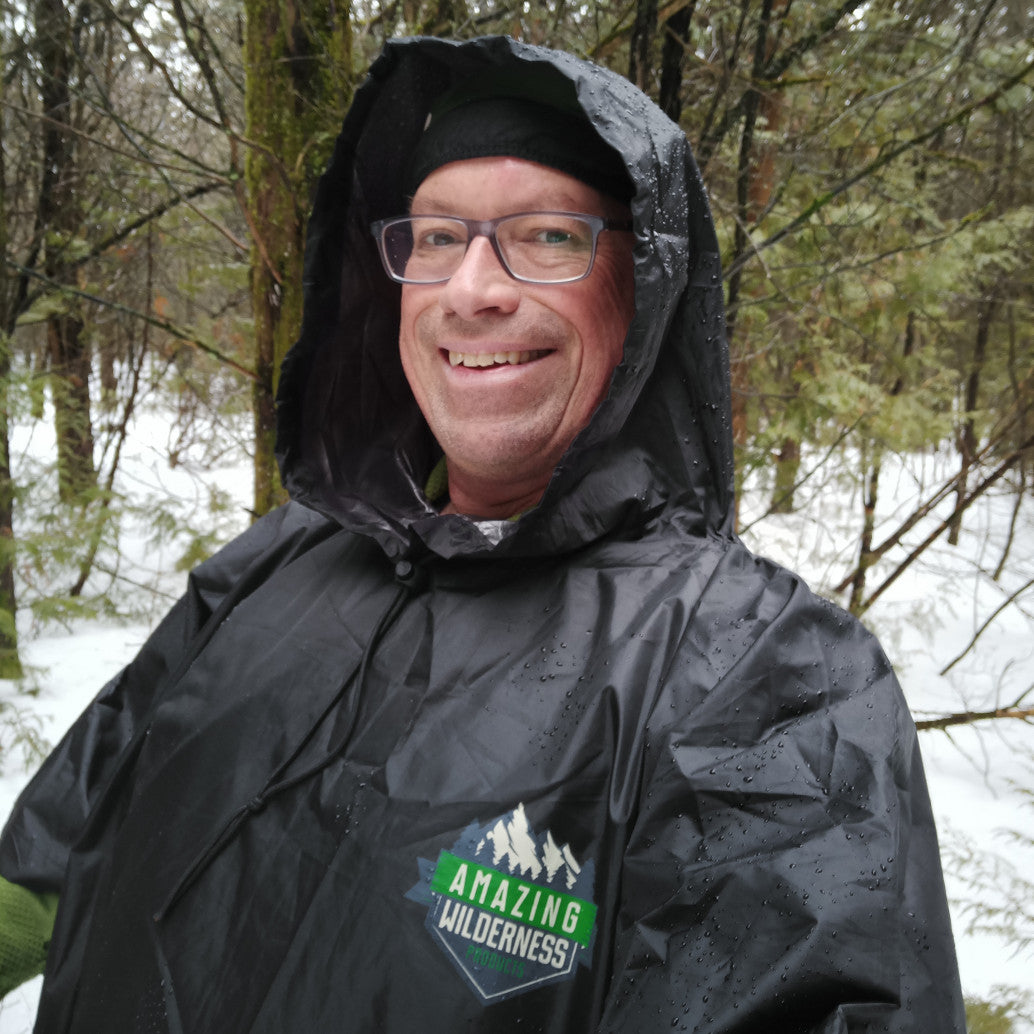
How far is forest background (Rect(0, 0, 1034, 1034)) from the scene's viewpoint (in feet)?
8.73

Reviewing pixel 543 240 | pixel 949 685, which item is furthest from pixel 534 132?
pixel 949 685

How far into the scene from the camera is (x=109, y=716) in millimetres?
1940

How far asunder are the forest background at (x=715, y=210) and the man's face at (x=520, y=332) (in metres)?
1.22

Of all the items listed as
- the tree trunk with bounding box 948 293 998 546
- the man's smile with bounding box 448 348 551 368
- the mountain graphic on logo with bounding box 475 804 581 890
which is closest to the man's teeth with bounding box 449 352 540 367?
the man's smile with bounding box 448 348 551 368

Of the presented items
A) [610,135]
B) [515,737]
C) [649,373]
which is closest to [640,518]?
[649,373]

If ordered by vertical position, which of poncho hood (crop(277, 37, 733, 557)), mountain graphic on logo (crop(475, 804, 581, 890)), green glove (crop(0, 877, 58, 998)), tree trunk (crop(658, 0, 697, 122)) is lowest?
green glove (crop(0, 877, 58, 998))

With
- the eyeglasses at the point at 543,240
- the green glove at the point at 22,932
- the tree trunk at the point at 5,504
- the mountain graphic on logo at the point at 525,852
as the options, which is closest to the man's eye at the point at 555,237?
the eyeglasses at the point at 543,240

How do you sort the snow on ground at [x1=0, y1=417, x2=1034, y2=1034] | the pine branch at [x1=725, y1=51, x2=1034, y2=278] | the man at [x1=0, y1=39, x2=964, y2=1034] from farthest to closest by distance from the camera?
the snow on ground at [x1=0, y1=417, x2=1034, y2=1034], the pine branch at [x1=725, y1=51, x2=1034, y2=278], the man at [x1=0, y1=39, x2=964, y2=1034]

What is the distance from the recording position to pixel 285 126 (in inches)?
104

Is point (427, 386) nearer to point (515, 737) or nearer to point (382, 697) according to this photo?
point (382, 697)

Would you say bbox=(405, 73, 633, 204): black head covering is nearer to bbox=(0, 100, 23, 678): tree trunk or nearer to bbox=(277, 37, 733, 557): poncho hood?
bbox=(277, 37, 733, 557): poncho hood

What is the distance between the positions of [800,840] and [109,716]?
1.70m

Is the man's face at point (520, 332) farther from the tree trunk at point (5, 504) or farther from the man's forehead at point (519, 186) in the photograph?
the tree trunk at point (5, 504)

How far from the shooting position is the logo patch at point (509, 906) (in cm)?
110
